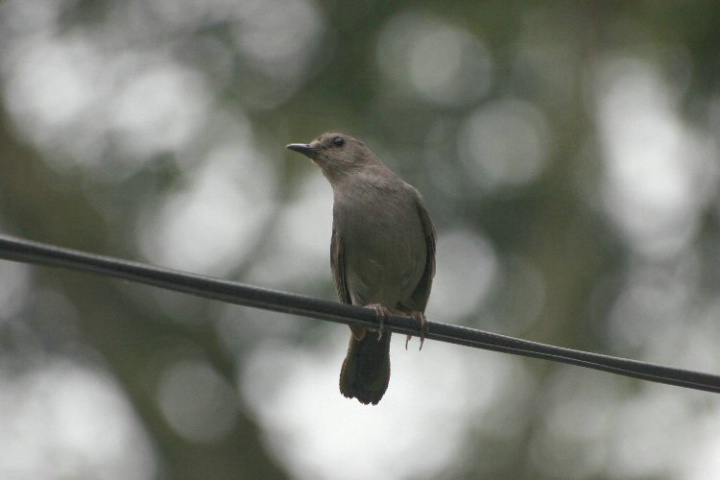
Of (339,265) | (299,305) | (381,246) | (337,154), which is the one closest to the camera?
(299,305)

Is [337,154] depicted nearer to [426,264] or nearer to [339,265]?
[339,265]

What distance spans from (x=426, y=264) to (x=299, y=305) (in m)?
3.34

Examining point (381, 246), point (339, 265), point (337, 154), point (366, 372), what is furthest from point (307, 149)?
point (366, 372)

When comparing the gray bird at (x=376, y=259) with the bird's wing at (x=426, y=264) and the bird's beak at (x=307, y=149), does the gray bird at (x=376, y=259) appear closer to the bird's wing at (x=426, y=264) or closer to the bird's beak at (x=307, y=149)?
the bird's wing at (x=426, y=264)

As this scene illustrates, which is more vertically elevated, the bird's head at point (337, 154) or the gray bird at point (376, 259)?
the bird's head at point (337, 154)

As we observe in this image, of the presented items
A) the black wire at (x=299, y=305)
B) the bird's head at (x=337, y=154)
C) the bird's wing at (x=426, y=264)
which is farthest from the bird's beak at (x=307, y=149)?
the black wire at (x=299, y=305)

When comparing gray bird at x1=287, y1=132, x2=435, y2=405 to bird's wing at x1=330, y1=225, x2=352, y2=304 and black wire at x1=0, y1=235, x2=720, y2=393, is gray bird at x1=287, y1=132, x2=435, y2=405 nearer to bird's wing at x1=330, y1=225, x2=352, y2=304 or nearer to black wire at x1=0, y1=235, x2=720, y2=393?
bird's wing at x1=330, y1=225, x2=352, y2=304

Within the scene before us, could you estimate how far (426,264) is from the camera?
742 cm

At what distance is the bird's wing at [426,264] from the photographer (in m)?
7.35

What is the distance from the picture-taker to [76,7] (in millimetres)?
13266

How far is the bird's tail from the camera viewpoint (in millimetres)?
7180

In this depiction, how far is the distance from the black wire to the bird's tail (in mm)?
2174

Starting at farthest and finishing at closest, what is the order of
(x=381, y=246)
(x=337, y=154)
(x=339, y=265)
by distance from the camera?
(x=337, y=154) → (x=339, y=265) → (x=381, y=246)

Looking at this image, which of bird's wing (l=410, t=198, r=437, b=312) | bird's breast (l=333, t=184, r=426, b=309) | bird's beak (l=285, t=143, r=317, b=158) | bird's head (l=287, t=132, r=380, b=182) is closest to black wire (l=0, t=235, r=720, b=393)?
bird's breast (l=333, t=184, r=426, b=309)
